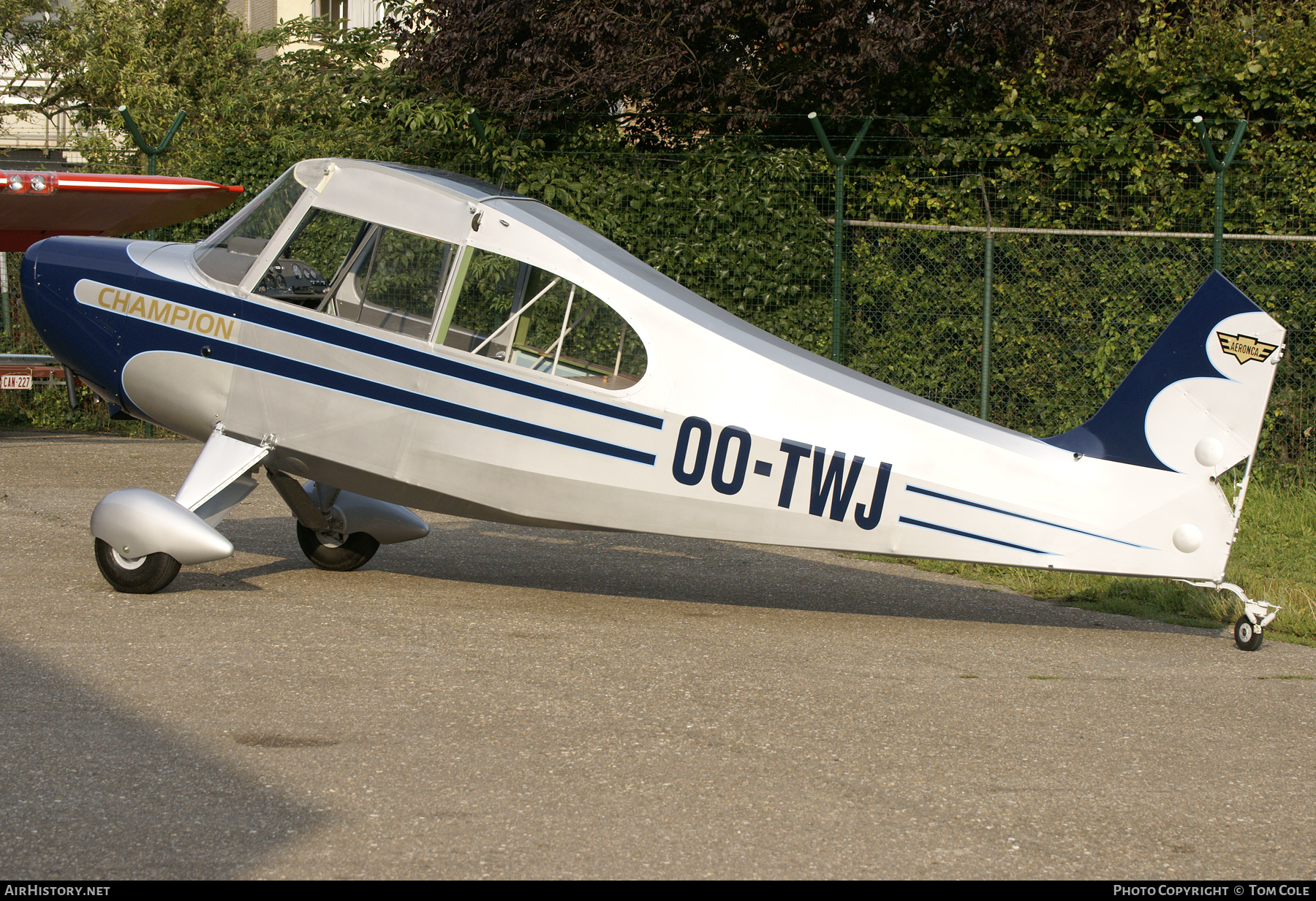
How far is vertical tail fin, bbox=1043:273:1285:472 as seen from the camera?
584 centimetres

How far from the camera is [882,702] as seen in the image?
5.36m

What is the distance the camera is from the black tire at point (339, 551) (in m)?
8.02

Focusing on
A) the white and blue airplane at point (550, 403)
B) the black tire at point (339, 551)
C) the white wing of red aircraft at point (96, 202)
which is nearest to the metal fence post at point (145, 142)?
the white wing of red aircraft at point (96, 202)

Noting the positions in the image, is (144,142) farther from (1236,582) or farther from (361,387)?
(1236,582)

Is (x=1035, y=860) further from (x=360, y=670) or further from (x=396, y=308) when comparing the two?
(x=396, y=308)

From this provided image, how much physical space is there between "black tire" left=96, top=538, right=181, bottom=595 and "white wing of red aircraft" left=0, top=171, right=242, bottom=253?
6380 mm

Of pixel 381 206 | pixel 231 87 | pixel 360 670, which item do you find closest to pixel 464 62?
pixel 231 87

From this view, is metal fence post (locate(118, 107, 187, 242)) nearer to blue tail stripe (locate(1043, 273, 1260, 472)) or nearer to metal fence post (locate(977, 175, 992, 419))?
metal fence post (locate(977, 175, 992, 419))

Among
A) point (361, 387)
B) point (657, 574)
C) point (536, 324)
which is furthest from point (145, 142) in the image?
point (536, 324)

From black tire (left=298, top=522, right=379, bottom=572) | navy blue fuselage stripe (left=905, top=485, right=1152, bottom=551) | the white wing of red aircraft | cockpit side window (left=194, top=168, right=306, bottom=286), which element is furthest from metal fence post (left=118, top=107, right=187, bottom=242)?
navy blue fuselage stripe (left=905, top=485, right=1152, bottom=551)

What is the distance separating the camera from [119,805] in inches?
158

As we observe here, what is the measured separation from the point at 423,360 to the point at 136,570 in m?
2.01

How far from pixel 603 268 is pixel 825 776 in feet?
10.2

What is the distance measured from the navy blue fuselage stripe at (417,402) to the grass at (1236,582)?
86.3 inches
